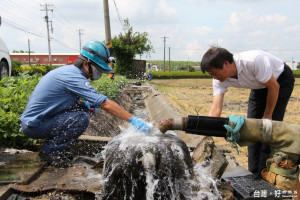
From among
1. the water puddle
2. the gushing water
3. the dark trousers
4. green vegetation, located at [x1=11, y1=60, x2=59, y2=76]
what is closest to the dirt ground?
the dark trousers

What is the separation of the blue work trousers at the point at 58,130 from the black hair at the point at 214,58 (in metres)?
1.55

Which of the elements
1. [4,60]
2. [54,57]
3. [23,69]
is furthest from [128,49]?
[54,57]

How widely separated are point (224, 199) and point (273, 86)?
4.26 ft

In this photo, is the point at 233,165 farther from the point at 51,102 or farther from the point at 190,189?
the point at 51,102

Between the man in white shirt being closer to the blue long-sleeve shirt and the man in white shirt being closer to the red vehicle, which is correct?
the blue long-sleeve shirt

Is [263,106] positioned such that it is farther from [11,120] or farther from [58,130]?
[11,120]

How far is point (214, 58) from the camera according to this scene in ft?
9.13

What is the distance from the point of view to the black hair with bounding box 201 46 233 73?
2.79 m

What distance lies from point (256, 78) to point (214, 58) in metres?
0.58

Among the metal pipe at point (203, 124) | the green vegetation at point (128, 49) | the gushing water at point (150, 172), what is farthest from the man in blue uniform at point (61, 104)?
the green vegetation at point (128, 49)

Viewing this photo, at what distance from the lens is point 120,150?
8.14ft

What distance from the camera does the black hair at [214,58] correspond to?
279 centimetres

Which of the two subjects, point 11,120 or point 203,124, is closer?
point 203,124

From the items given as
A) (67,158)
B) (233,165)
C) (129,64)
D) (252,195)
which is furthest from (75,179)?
(129,64)
